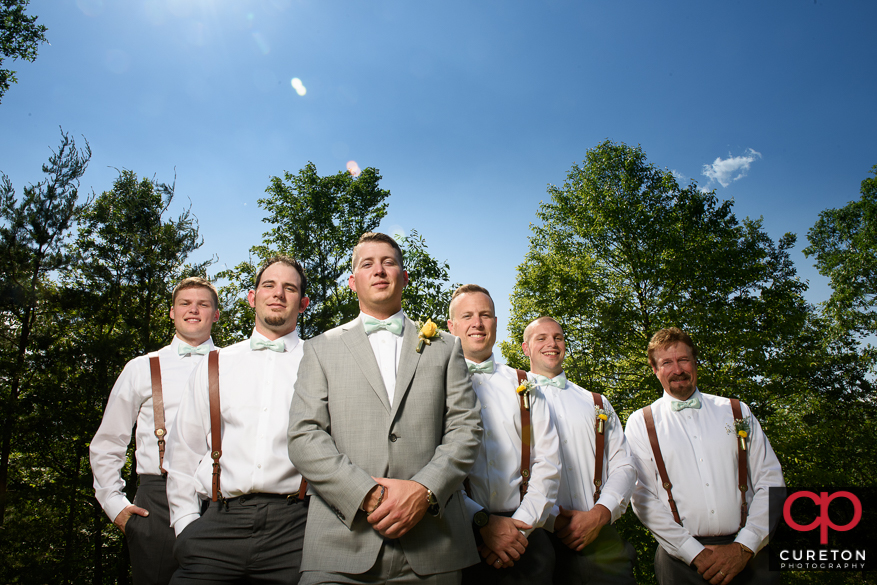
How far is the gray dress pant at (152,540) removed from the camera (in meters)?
3.39

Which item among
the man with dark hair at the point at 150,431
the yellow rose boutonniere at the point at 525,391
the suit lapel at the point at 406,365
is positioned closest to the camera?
the suit lapel at the point at 406,365

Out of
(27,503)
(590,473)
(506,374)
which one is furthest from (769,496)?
(27,503)

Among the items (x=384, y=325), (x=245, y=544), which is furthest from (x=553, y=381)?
(x=245, y=544)

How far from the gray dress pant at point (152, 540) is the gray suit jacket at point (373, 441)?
1654 mm

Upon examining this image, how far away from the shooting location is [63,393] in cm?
1526

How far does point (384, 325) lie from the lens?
2.91 meters

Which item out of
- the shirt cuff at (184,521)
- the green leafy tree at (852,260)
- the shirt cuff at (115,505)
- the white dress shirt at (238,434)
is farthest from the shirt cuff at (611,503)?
the green leafy tree at (852,260)

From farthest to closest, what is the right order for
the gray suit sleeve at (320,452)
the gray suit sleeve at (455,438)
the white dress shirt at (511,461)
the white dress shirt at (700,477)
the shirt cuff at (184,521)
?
the white dress shirt at (700,477), the white dress shirt at (511,461), the shirt cuff at (184,521), the gray suit sleeve at (455,438), the gray suit sleeve at (320,452)

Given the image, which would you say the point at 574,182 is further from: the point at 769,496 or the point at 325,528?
the point at 325,528

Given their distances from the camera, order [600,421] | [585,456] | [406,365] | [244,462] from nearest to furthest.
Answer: [406,365], [244,462], [585,456], [600,421]

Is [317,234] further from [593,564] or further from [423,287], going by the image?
[593,564]

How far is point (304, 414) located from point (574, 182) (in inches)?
762

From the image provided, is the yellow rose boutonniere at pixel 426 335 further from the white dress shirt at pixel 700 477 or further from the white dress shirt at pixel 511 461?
the white dress shirt at pixel 700 477

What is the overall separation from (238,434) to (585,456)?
8.52 ft
